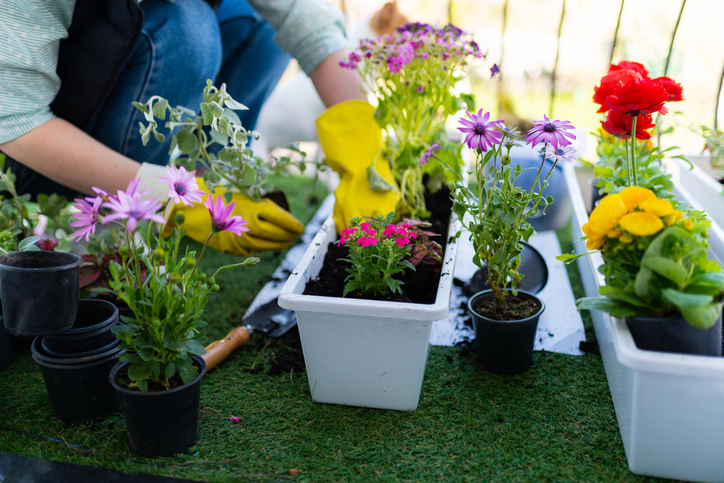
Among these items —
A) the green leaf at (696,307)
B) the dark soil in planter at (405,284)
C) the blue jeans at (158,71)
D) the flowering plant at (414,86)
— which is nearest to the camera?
the green leaf at (696,307)

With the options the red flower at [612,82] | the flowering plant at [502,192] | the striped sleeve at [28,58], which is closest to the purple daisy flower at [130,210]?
the flowering plant at [502,192]

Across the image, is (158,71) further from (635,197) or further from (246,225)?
(635,197)

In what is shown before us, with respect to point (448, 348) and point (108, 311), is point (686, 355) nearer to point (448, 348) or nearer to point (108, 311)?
point (448, 348)

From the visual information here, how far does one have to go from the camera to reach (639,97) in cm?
92

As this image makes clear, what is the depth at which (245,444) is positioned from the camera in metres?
0.93

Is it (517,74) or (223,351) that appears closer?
(223,351)

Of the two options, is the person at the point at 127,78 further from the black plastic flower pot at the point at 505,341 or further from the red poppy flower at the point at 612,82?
the red poppy flower at the point at 612,82

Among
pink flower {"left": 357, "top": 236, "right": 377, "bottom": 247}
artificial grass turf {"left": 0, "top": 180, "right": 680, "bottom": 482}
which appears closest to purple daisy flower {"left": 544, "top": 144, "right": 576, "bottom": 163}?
pink flower {"left": 357, "top": 236, "right": 377, "bottom": 247}

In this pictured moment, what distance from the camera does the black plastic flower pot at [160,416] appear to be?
836mm

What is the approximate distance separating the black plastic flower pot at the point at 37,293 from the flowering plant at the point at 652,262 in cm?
85

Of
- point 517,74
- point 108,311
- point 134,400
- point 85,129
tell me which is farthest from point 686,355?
point 517,74

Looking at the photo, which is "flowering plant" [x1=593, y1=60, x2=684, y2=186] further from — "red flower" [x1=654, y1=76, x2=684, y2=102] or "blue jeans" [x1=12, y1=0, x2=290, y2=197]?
"blue jeans" [x1=12, y1=0, x2=290, y2=197]

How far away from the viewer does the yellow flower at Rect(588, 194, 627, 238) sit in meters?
0.83

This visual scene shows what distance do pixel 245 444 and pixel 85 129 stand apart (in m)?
1.02
